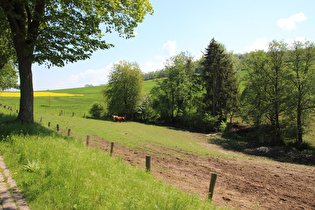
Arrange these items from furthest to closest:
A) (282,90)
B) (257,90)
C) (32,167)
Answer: (257,90), (282,90), (32,167)

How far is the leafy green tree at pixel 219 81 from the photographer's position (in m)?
37.8

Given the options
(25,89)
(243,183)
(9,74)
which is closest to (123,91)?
(9,74)

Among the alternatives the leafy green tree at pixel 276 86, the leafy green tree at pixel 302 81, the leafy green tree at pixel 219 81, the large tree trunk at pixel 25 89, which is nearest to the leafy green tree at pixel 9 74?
the large tree trunk at pixel 25 89

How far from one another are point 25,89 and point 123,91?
3520 cm

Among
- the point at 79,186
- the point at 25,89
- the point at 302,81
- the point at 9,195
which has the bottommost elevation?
the point at 9,195

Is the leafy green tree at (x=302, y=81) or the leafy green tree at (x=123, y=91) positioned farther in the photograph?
the leafy green tree at (x=123, y=91)

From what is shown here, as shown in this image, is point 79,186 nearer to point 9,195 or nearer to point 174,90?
point 9,195

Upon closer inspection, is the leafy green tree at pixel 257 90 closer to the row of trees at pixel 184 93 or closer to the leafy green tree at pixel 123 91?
the row of trees at pixel 184 93

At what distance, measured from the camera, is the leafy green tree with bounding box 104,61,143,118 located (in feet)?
154

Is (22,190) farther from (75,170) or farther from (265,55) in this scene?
(265,55)

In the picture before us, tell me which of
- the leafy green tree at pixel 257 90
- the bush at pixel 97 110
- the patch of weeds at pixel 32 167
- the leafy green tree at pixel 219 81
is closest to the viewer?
the patch of weeds at pixel 32 167

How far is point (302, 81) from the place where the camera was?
23.8 m

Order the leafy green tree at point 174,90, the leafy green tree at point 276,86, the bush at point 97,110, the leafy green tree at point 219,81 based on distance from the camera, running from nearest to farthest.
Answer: the leafy green tree at point 276,86
the leafy green tree at point 219,81
the leafy green tree at point 174,90
the bush at point 97,110

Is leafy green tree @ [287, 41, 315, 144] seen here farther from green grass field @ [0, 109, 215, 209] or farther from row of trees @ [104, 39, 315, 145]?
green grass field @ [0, 109, 215, 209]
